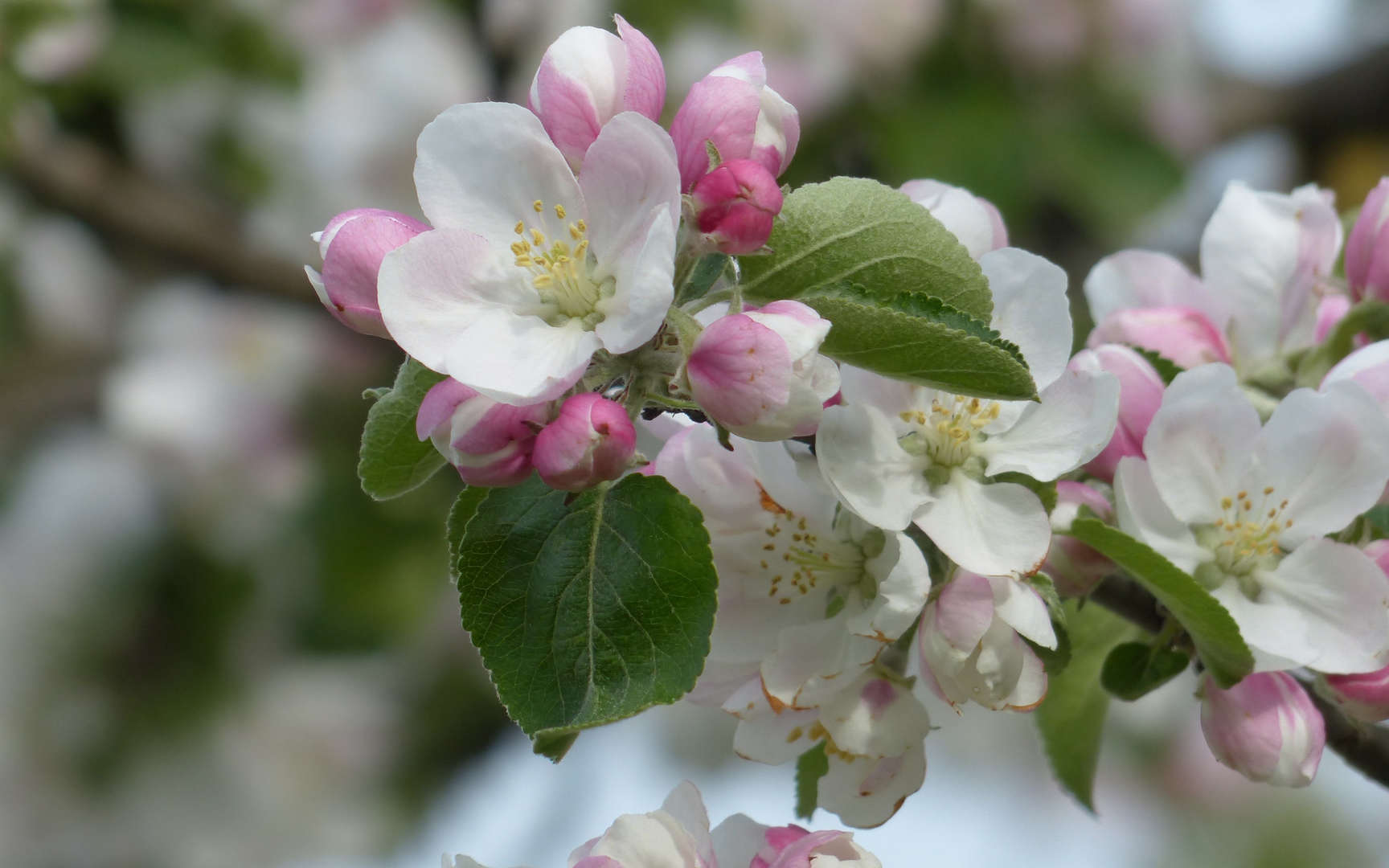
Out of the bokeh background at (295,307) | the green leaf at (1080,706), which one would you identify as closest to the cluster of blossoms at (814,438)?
the green leaf at (1080,706)

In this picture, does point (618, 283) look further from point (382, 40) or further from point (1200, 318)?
point (382, 40)

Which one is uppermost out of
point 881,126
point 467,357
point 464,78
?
point 467,357

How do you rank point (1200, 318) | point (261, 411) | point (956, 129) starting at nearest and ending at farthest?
point (1200, 318)
point (956, 129)
point (261, 411)

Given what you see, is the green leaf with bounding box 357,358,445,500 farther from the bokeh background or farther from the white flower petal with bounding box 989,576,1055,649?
the bokeh background

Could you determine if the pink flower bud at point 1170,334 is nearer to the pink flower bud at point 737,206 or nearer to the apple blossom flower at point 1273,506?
the apple blossom flower at point 1273,506

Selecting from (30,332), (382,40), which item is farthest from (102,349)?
(382,40)

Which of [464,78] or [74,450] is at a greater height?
[464,78]

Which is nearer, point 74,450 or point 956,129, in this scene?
point 956,129
